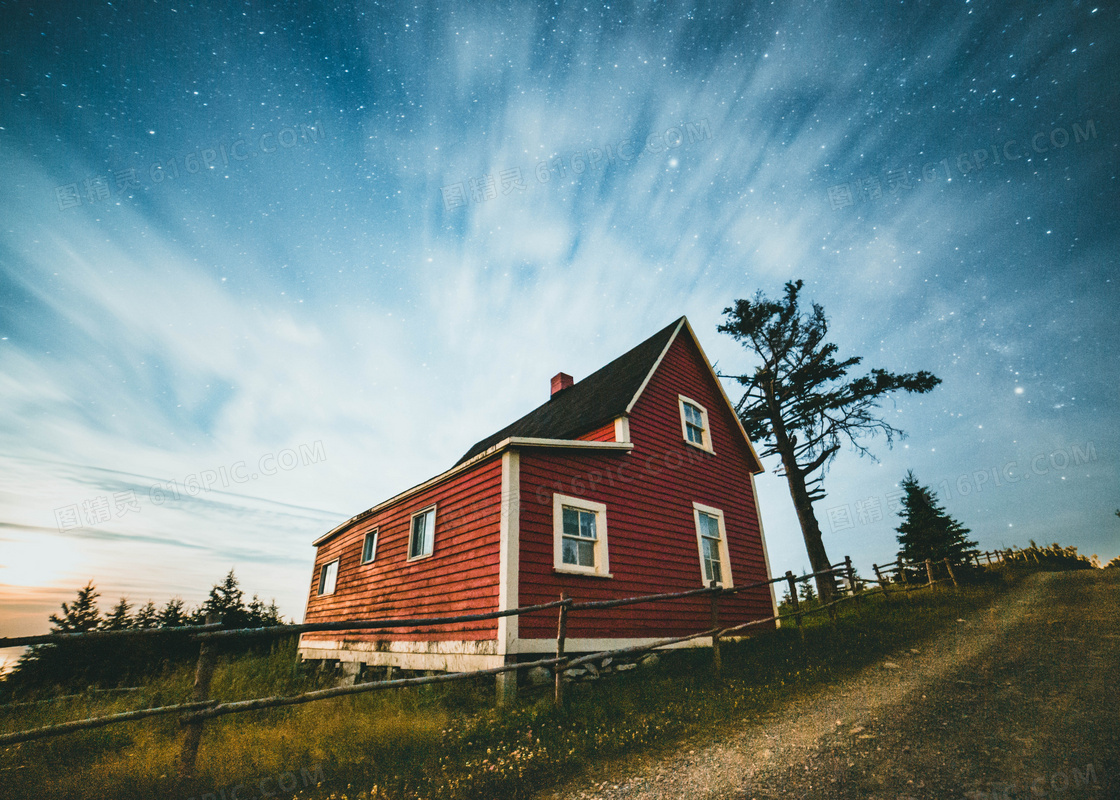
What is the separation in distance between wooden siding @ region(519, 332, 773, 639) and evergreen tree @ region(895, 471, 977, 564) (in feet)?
54.9

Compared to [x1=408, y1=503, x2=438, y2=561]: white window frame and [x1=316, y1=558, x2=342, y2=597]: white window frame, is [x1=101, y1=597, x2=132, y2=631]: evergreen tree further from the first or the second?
[x1=408, y1=503, x2=438, y2=561]: white window frame

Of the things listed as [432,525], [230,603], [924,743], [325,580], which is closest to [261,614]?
[230,603]

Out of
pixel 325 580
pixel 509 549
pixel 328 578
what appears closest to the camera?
pixel 509 549

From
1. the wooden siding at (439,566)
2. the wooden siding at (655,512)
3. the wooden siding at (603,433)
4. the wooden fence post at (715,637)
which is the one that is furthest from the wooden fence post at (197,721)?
the wooden siding at (603,433)

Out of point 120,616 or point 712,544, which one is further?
point 120,616

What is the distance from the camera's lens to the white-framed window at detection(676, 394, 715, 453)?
13.5 meters

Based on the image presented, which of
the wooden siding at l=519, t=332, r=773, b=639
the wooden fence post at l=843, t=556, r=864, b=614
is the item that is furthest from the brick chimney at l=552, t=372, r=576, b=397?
the wooden fence post at l=843, t=556, r=864, b=614

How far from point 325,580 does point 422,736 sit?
12708 millimetres

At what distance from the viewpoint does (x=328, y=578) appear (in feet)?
52.3

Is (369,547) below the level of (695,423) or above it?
below

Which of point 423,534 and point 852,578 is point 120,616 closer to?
point 423,534

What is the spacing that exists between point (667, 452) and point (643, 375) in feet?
6.94

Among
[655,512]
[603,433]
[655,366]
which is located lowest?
[655,512]

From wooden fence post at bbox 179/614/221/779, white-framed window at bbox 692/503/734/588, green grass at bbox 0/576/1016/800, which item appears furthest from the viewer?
white-framed window at bbox 692/503/734/588
